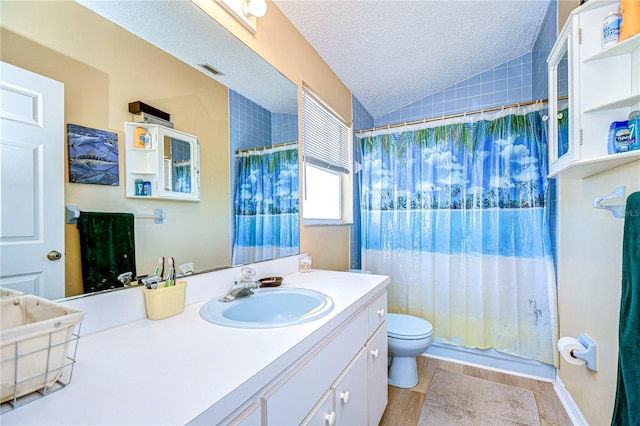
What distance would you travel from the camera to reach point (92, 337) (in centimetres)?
75

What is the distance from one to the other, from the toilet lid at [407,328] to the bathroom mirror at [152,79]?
1218 mm

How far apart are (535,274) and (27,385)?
8.18 ft

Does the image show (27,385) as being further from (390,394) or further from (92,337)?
(390,394)

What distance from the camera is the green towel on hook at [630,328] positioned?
2.65ft

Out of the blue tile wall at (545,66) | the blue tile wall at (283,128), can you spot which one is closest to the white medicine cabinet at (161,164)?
the blue tile wall at (283,128)

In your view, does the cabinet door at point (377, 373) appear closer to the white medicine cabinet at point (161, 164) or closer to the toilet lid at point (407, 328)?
the toilet lid at point (407, 328)

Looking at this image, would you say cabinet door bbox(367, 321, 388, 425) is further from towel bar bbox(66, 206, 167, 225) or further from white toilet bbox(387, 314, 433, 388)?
towel bar bbox(66, 206, 167, 225)

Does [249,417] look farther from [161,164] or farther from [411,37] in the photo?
[411,37]

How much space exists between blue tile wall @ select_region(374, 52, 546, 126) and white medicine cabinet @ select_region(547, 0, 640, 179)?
1.43 meters

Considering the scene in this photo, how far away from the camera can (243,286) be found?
1156 mm

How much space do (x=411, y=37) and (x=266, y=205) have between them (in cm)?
157

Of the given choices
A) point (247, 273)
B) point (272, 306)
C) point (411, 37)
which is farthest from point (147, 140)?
point (411, 37)

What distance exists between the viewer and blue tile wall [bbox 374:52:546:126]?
7.92 feet

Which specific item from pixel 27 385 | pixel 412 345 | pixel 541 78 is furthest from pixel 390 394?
pixel 541 78
